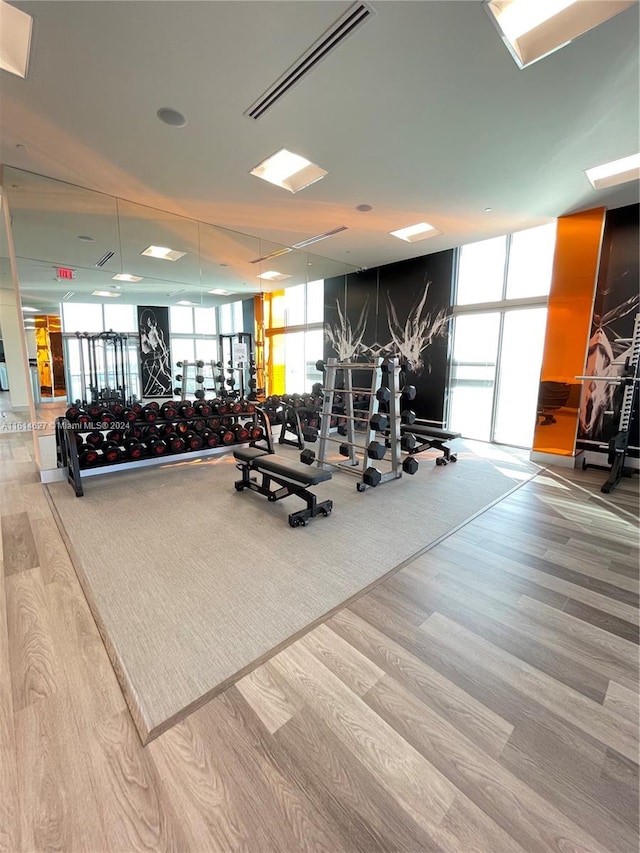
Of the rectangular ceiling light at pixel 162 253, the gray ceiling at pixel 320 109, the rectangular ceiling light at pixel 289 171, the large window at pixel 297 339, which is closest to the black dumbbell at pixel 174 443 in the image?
the gray ceiling at pixel 320 109

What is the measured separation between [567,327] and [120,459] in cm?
548

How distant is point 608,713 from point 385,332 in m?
6.45

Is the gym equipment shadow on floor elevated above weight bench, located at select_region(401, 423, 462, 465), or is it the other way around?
weight bench, located at select_region(401, 423, 462, 465)

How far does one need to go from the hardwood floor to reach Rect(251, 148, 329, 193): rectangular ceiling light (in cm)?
362

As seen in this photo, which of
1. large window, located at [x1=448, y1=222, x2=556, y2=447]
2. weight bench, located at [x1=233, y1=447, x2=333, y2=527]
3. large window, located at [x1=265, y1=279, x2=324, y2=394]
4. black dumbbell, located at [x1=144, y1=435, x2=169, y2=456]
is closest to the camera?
weight bench, located at [x1=233, y1=447, x2=333, y2=527]

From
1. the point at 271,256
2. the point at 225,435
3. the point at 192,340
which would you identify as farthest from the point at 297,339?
the point at 225,435

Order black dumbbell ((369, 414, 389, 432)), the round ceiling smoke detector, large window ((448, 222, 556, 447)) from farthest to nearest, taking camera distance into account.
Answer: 1. large window ((448, 222, 556, 447))
2. black dumbbell ((369, 414, 389, 432))
3. the round ceiling smoke detector

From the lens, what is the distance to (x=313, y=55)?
Answer: 2098 millimetres

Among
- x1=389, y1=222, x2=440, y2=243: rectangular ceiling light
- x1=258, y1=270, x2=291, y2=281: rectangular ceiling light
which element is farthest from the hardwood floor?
x1=258, y1=270, x2=291, y2=281: rectangular ceiling light

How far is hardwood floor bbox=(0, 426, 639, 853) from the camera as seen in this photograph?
3.37 ft

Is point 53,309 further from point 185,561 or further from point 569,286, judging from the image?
point 569,286

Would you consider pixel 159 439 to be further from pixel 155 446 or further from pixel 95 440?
pixel 95 440

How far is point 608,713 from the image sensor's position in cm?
138

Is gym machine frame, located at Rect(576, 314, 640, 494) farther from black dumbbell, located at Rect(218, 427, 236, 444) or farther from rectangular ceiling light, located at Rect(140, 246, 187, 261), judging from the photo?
rectangular ceiling light, located at Rect(140, 246, 187, 261)
